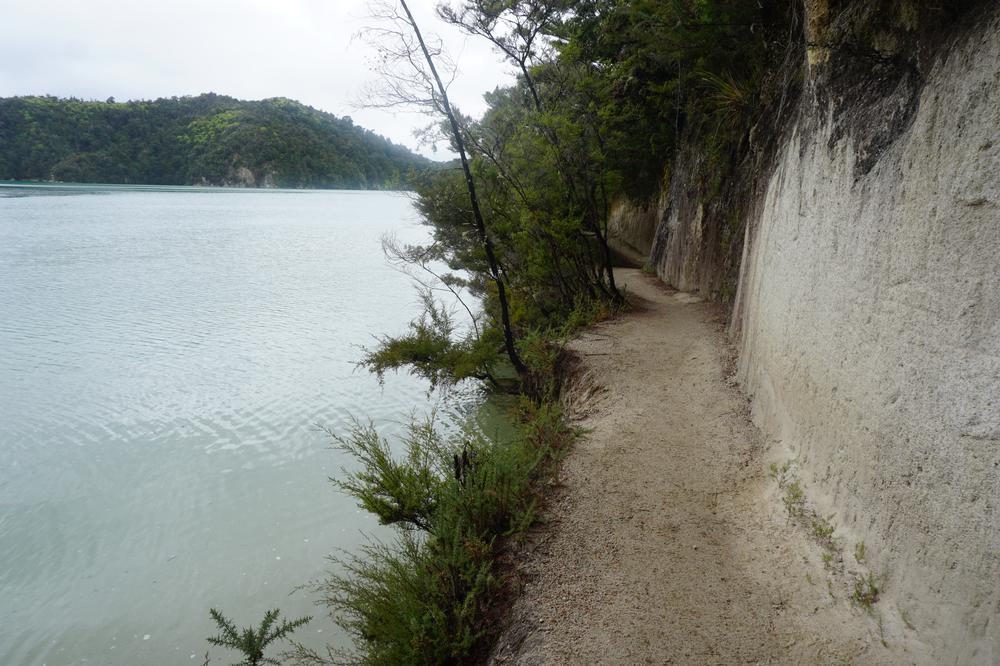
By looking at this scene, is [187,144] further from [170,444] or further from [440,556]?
[440,556]

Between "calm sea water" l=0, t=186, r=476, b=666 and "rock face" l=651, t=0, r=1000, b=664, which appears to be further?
"calm sea water" l=0, t=186, r=476, b=666

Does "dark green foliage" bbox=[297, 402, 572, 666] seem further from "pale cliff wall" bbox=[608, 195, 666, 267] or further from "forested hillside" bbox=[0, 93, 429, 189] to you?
"forested hillside" bbox=[0, 93, 429, 189]

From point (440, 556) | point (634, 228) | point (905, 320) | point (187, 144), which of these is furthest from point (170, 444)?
point (187, 144)

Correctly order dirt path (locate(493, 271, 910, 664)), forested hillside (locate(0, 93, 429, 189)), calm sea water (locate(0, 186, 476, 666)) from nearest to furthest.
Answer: dirt path (locate(493, 271, 910, 664)), calm sea water (locate(0, 186, 476, 666)), forested hillside (locate(0, 93, 429, 189))

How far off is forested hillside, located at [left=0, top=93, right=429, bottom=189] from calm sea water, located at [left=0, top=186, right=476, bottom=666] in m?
37.7

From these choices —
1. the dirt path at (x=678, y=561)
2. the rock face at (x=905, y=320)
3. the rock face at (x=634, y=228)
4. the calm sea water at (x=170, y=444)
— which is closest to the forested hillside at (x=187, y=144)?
the calm sea water at (x=170, y=444)

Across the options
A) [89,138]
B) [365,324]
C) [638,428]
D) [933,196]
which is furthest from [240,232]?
[933,196]

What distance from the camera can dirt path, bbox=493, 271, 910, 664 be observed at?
10.4 feet

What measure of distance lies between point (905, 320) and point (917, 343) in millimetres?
184

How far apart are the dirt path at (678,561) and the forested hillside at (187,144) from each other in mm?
52769

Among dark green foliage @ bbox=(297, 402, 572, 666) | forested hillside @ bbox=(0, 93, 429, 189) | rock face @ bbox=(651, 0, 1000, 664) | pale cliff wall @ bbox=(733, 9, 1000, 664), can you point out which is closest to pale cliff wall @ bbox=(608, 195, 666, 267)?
rock face @ bbox=(651, 0, 1000, 664)

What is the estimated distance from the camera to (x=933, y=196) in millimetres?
2732

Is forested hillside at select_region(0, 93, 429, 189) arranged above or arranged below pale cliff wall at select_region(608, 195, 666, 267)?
above

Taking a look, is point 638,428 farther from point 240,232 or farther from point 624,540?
point 240,232
